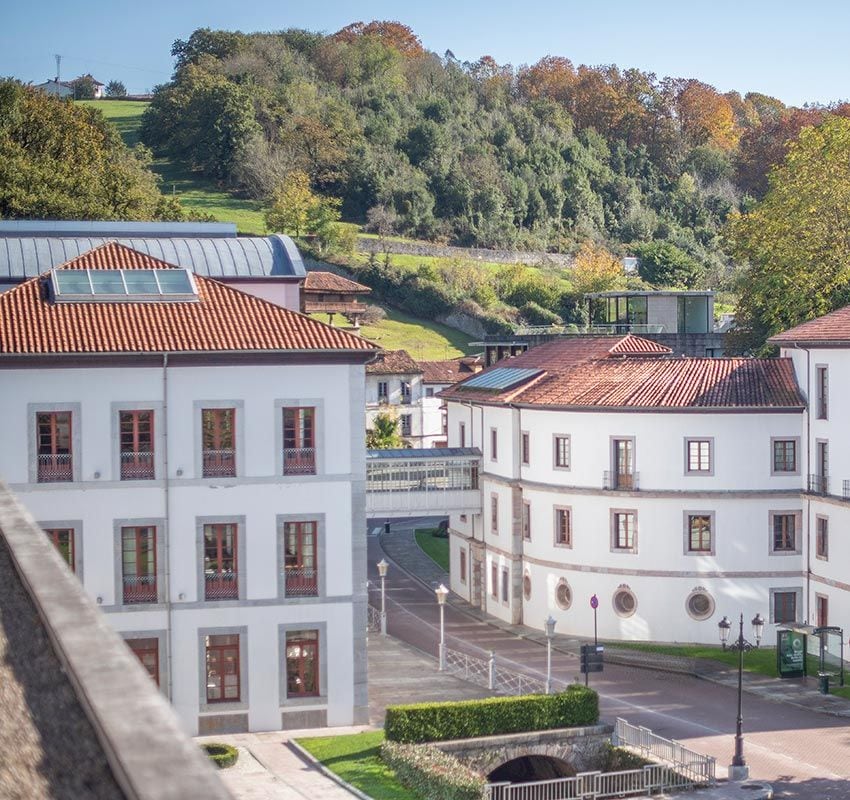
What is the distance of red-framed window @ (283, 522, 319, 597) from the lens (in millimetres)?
36656

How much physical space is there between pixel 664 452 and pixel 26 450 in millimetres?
22599

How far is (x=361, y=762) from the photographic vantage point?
33.9 meters

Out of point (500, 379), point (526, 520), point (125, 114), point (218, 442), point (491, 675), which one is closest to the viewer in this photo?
point (218, 442)

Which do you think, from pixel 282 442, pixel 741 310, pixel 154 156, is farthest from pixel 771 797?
pixel 154 156

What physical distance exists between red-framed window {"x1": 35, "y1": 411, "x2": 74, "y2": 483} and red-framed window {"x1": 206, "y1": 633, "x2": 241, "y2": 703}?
4.99 meters

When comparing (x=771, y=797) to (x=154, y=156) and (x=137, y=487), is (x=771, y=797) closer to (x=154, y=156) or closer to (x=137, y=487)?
(x=137, y=487)

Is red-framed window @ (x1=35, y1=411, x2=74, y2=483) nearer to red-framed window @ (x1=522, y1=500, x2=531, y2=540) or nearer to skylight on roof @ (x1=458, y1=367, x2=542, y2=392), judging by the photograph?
red-framed window @ (x1=522, y1=500, x2=531, y2=540)

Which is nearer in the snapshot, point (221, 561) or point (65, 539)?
point (65, 539)

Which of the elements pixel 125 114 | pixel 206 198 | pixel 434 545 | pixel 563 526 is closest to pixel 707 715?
pixel 563 526

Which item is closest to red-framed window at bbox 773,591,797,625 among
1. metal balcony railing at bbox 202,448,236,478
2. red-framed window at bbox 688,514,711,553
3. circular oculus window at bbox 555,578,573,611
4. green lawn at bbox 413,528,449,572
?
red-framed window at bbox 688,514,711,553

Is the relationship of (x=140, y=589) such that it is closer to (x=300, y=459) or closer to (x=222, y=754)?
(x=300, y=459)

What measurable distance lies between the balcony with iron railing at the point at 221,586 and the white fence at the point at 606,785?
7343 millimetres

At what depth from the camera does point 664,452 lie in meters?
50.9

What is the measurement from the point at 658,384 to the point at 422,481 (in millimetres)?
9386
